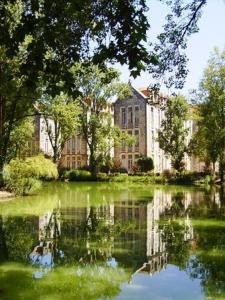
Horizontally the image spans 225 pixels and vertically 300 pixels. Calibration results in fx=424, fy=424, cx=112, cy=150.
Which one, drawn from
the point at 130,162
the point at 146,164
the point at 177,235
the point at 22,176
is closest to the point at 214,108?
the point at 146,164

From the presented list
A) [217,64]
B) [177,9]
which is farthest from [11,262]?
[217,64]

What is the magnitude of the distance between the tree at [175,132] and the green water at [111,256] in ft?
118

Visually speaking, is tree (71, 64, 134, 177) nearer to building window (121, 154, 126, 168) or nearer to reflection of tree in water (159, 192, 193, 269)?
building window (121, 154, 126, 168)

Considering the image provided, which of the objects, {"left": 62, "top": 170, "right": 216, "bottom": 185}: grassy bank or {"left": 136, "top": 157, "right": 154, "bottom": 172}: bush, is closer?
{"left": 62, "top": 170, "right": 216, "bottom": 185}: grassy bank

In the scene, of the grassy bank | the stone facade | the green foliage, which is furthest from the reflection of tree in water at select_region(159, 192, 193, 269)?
the stone facade

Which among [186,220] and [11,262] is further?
[186,220]

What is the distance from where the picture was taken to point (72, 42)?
840 centimetres

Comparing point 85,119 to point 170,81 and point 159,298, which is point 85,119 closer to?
point 170,81

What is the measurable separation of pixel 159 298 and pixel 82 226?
7.40 m

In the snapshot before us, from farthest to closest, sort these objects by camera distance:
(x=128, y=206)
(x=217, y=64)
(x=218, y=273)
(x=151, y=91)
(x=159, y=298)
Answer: (x=217, y=64) < (x=128, y=206) < (x=151, y=91) < (x=218, y=273) < (x=159, y=298)

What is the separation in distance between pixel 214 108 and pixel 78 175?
17916mm

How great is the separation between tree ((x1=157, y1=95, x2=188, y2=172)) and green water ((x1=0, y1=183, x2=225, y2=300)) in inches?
1418

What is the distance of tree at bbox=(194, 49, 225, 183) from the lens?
47.0 m

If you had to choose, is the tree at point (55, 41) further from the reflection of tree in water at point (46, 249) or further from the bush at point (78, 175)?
the bush at point (78, 175)
